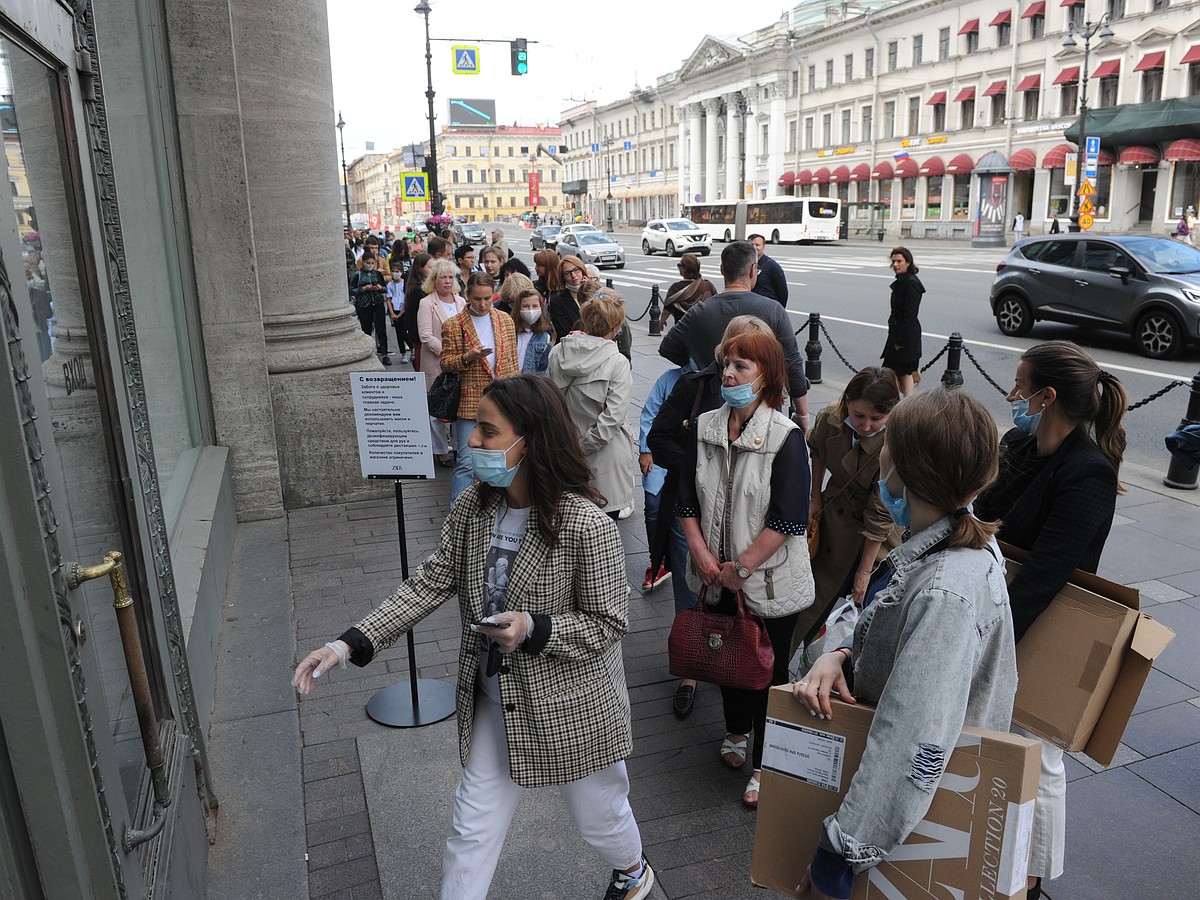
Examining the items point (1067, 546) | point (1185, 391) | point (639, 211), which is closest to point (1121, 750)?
point (1067, 546)

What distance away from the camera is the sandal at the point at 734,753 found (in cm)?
413

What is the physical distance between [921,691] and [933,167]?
59569mm

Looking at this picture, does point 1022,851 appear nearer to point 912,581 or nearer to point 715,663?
point 912,581

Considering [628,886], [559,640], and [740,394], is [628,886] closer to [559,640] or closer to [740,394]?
[559,640]

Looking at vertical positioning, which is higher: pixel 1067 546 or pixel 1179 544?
pixel 1067 546

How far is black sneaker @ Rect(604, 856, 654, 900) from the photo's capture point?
3.20m

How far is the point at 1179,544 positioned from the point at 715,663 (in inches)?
192

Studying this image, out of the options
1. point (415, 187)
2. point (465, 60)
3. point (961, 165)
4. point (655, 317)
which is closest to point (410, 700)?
point (655, 317)

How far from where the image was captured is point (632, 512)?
7.59 m

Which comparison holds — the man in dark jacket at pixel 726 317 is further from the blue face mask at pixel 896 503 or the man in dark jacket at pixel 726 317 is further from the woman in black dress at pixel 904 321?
the woman in black dress at pixel 904 321

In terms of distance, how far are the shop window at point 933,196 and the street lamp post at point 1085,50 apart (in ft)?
33.5

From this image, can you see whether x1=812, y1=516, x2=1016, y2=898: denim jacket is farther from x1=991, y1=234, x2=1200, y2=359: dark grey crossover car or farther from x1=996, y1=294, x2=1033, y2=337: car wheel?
x1=996, y1=294, x2=1033, y2=337: car wheel

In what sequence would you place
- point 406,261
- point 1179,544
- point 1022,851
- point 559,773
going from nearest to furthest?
point 1022,851 → point 559,773 → point 1179,544 → point 406,261

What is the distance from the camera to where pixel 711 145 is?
8856 centimetres
